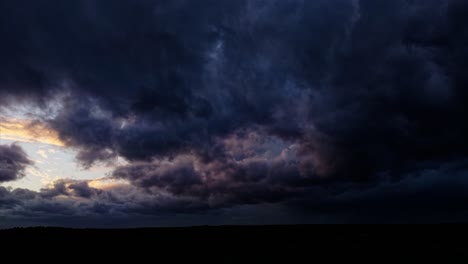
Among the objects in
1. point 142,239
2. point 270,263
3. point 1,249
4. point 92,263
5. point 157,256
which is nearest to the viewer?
point 270,263

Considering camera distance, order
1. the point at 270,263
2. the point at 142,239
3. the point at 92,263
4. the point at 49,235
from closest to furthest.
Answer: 1. the point at 270,263
2. the point at 92,263
3. the point at 142,239
4. the point at 49,235

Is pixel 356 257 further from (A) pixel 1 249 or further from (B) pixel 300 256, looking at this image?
(A) pixel 1 249

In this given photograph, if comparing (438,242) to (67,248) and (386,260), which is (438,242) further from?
(67,248)

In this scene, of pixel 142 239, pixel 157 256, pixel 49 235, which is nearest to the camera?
pixel 157 256

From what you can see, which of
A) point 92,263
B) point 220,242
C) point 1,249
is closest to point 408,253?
point 220,242

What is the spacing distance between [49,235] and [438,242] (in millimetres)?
99774

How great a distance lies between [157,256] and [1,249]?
3594 centimetres

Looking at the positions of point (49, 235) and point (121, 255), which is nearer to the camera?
point (121, 255)

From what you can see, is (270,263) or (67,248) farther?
(67,248)

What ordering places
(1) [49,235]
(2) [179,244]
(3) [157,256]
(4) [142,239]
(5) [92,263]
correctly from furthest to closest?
(1) [49,235]
(4) [142,239]
(2) [179,244]
(3) [157,256]
(5) [92,263]

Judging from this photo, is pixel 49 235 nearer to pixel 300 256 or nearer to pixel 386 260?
pixel 300 256

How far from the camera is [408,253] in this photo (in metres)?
58.5

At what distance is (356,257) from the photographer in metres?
55.8

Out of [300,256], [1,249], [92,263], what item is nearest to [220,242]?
[300,256]
